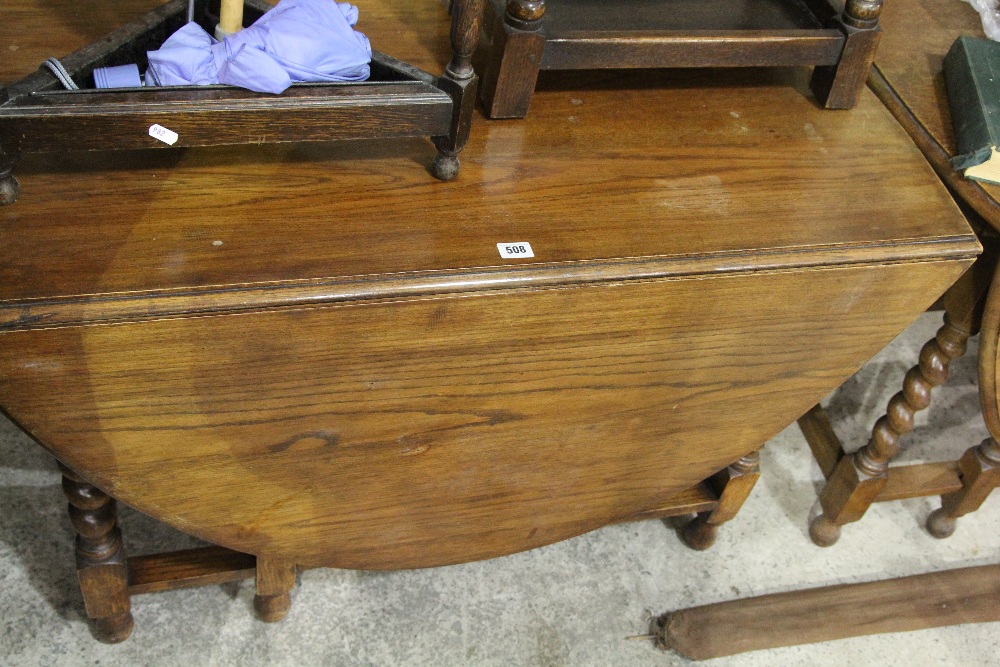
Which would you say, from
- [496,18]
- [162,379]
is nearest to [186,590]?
[162,379]

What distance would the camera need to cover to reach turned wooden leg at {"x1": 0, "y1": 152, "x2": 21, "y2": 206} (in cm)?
106

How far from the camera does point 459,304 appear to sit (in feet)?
3.70

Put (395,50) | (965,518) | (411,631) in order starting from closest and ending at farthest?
(395,50) → (411,631) → (965,518)

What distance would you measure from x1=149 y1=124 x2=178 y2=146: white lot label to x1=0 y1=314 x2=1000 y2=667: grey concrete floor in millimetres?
899

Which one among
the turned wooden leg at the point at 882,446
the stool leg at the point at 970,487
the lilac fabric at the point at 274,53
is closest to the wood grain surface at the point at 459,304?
the lilac fabric at the point at 274,53

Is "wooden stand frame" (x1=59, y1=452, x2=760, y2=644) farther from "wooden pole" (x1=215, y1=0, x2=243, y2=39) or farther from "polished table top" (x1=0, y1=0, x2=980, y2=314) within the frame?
"wooden pole" (x1=215, y1=0, x2=243, y2=39)

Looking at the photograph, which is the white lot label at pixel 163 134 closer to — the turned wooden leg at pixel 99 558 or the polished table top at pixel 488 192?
the polished table top at pixel 488 192

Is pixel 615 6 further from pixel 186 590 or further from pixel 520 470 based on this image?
pixel 186 590

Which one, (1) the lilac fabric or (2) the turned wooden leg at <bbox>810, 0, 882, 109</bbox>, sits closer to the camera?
(1) the lilac fabric

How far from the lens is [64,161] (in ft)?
3.82

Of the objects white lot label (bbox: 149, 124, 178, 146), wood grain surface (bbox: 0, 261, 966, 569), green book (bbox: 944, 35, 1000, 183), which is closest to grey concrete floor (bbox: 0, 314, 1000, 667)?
wood grain surface (bbox: 0, 261, 966, 569)

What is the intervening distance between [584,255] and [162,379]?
47cm

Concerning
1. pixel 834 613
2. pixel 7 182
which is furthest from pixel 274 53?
pixel 834 613

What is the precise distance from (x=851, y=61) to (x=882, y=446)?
0.68 metres
